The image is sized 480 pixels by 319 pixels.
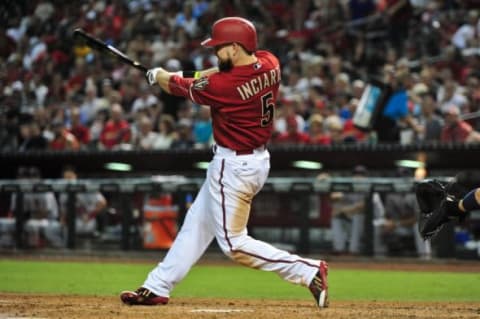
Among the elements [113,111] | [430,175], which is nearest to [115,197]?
[113,111]

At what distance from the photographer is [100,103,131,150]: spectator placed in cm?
1603

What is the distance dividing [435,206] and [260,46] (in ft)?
35.3

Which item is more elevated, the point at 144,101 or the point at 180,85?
the point at 144,101

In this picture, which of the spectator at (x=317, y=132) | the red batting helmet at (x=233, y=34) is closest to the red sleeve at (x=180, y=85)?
the red batting helmet at (x=233, y=34)

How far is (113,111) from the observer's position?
53.8ft

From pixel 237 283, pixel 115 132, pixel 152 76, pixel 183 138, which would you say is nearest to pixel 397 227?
pixel 183 138

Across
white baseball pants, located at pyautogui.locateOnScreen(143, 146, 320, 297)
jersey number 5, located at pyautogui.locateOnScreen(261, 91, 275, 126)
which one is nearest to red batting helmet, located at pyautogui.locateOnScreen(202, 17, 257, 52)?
jersey number 5, located at pyautogui.locateOnScreen(261, 91, 275, 126)

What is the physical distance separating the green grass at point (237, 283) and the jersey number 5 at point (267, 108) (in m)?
2.01

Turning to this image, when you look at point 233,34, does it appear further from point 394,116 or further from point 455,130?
point 394,116

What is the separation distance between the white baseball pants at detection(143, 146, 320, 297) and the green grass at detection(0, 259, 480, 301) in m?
1.50

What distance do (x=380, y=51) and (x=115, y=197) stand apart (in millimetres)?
5055

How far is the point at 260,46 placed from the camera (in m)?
17.9

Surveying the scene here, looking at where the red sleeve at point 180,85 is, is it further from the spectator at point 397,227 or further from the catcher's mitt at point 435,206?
the spectator at point 397,227

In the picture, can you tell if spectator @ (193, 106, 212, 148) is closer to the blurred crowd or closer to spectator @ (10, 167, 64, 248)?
Result: the blurred crowd
